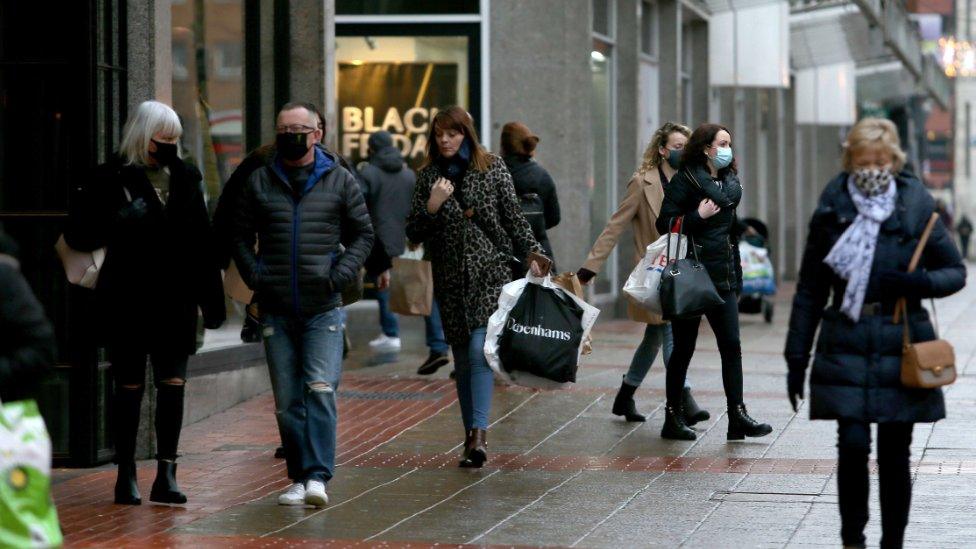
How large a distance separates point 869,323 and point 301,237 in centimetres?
267

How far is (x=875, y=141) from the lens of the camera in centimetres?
614

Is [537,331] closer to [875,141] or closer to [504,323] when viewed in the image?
[504,323]

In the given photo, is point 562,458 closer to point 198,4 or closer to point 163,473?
point 163,473

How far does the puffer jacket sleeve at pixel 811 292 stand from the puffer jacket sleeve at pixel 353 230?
7.40ft

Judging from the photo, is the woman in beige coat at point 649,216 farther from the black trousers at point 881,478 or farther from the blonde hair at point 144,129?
the black trousers at point 881,478

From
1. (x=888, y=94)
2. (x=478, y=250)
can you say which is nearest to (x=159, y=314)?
(x=478, y=250)

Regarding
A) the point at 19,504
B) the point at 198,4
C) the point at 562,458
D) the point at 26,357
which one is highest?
the point at 198,4

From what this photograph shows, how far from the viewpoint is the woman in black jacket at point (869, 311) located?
241 inches

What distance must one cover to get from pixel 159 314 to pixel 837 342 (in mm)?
3143

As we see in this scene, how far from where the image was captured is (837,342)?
6191mm

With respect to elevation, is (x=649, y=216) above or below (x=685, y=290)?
above

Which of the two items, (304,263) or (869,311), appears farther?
(304,263)

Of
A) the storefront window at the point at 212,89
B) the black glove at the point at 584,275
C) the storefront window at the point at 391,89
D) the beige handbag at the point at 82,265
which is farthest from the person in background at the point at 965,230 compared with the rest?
the beige handbag at the point at 82,265

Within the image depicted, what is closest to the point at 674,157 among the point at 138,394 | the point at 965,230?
the point at 138,394
